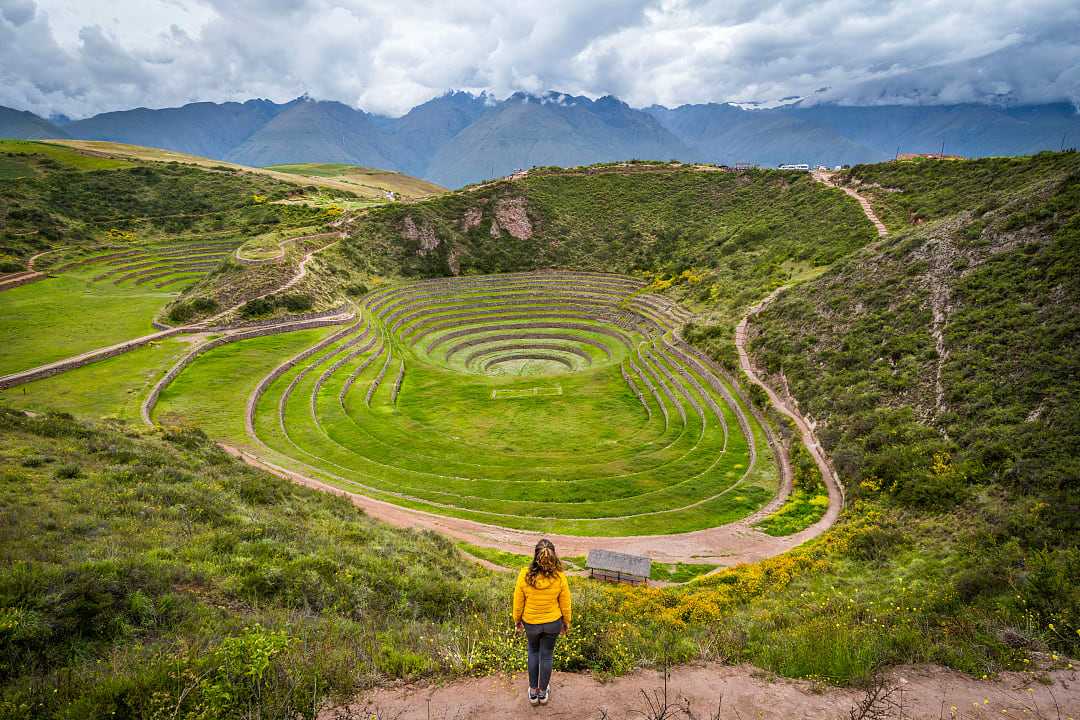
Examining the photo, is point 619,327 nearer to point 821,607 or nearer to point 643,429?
point 643,429

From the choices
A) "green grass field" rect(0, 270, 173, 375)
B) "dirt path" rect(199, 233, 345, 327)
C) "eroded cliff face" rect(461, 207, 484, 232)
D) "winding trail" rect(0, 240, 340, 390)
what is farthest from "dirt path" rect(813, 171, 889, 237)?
"green grass field" rect(0, 270, 173, 375)

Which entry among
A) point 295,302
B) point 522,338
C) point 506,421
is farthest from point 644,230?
point 295,302

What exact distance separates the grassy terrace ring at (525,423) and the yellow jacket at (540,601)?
44.3ft

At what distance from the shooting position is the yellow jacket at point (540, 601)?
6.28 metres

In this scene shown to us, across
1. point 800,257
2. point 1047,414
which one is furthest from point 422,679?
point 800,257

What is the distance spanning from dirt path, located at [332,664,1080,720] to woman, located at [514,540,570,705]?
19.7 inches

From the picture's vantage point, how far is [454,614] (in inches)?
422

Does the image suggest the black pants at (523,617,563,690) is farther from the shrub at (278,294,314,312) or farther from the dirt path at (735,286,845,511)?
the shrub at (278,294,314,312)

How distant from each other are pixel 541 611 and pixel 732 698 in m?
3.36

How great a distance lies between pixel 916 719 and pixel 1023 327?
72.4 ft

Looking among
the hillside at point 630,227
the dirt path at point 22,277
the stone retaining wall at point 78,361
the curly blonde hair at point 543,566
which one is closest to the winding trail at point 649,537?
the curly blonde hair at point 543,566

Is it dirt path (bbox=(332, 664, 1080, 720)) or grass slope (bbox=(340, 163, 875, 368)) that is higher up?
grass slope (bbox=(340, 163, 875, 368))

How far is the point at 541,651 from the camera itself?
21.0ft

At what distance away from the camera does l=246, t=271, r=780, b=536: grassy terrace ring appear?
21.5 metres
